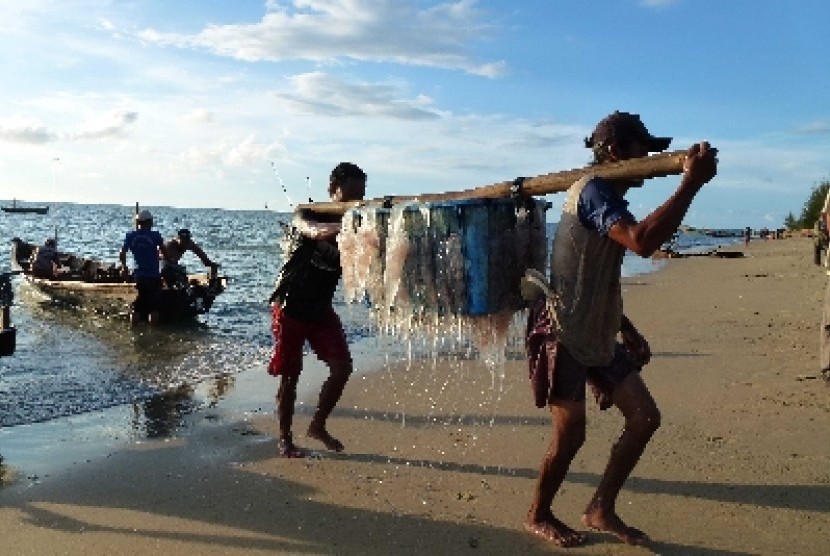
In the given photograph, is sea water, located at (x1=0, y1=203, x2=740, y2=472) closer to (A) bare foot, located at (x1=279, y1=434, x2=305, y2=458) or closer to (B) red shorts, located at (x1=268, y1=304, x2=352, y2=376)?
(B) red shorts, located at (x1=268, y1=304, x2=352, y2=376)

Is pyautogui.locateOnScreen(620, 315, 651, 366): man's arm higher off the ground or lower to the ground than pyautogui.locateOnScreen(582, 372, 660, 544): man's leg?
higher

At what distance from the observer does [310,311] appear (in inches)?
223

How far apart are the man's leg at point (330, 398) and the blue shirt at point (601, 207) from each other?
2.63 meters

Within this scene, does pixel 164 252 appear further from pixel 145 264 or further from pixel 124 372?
pixel 124 372

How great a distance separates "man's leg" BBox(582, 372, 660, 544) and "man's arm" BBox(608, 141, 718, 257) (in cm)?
96

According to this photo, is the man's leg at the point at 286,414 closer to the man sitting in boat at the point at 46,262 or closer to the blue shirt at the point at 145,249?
the blue shirt at the point at 145,249

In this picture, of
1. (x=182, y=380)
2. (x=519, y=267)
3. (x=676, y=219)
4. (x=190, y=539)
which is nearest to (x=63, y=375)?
(x=182, y=380)

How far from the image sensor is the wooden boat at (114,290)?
48.8 ft

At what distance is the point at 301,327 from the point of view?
18.6ft

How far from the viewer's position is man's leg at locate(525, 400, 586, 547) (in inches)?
155

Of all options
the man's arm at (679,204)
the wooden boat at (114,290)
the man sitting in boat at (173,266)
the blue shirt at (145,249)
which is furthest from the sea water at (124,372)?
the man's arm at (679,204)

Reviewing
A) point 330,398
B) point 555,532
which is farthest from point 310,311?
point 555,532

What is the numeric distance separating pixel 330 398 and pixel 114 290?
11605mm

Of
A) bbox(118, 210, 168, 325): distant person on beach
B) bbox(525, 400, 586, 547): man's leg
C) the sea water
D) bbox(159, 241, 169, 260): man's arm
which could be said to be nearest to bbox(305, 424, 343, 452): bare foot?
the sea water
